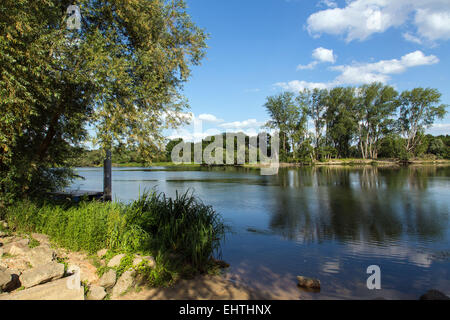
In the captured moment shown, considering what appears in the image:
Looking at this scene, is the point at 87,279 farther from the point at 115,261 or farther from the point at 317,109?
the point at 317,109

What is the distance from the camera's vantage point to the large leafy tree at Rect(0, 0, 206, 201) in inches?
217

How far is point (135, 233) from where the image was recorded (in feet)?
19.3

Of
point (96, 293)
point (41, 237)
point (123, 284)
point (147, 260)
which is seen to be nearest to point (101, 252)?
point (147, 260)

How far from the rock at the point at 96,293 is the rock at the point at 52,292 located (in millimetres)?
193

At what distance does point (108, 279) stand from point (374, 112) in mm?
68853

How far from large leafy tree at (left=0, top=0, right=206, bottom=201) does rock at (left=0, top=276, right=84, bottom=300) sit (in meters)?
3.14

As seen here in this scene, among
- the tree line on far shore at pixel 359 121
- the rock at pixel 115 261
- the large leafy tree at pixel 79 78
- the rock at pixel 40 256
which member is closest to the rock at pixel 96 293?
the rock at pixel 115 261

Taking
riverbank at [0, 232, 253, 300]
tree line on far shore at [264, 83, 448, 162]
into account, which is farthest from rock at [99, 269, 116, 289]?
tree line on far shore at [264, 83, 448, 162]

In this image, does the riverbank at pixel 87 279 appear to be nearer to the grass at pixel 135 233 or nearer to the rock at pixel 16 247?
the rock at pixel 16 247

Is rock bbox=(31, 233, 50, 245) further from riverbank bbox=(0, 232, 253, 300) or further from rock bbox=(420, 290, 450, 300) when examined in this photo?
rock bbox=(420, 290, 450, 300)

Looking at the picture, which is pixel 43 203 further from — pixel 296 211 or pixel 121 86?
pixel 296 211

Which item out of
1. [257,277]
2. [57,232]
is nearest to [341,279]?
[257,277]

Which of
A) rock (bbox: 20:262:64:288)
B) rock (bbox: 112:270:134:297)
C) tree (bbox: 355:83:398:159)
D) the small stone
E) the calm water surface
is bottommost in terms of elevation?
the calm water surface
